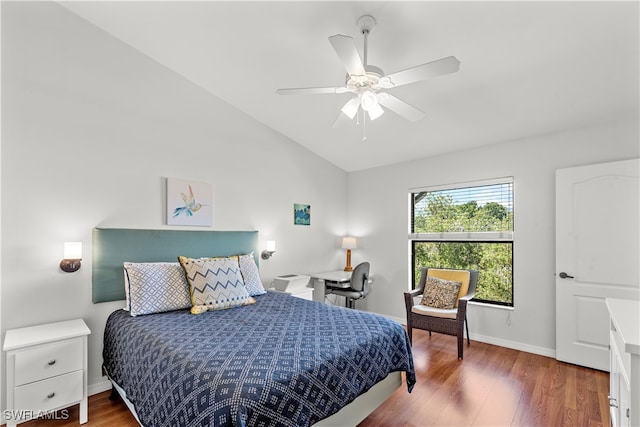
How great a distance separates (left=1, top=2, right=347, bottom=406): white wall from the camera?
7.95 feet

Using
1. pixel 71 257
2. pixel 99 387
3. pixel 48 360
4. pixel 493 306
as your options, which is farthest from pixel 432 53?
pixel 99 387

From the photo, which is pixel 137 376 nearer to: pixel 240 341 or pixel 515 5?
pixel 240 341

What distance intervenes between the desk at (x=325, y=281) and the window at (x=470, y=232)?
1.01 metres

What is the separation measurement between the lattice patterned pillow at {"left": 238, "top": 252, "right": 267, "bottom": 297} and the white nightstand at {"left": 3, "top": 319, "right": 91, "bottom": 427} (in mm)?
1346

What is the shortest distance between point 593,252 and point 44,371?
180 inches

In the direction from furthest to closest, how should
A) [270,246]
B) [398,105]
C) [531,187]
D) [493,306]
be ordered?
1. [270,246]
2. [493,306]
3. [531,187]
4. [398,105]

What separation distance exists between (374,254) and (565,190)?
2.51m

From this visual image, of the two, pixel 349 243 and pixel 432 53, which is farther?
pixel 349 243

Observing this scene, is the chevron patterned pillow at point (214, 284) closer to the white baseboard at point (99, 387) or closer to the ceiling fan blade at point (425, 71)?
the white baseboard at point (99, 387)

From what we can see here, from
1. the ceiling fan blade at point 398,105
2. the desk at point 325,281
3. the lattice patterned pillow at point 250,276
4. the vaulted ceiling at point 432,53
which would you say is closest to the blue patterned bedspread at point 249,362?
the lattice patterned pillow at point 250,276

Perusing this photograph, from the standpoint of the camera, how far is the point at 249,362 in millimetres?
1623

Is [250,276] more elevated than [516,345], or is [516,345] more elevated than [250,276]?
[250,276]

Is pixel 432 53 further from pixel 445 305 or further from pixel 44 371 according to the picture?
pixel 44 371

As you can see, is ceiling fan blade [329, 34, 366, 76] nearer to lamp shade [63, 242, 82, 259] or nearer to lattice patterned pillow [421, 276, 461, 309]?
lamp shade [63, 242, 82, 259]
